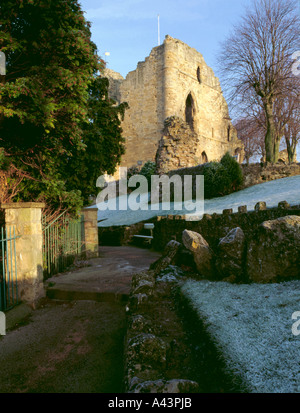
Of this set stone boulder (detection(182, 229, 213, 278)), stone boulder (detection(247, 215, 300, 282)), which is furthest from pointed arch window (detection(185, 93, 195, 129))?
stone boulder (detection(247, 215, 300, 282))

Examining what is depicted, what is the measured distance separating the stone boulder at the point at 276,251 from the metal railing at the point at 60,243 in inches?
160

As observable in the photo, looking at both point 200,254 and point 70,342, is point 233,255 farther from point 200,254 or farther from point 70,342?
point 70,342

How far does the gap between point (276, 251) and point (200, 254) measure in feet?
4.05

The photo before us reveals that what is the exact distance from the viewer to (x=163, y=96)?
2312cm

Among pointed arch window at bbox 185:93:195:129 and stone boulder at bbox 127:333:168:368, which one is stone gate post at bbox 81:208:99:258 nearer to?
stone boulder at bbox 127:333:168:368

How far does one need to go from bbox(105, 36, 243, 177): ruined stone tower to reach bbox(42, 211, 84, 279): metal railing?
51.0ft

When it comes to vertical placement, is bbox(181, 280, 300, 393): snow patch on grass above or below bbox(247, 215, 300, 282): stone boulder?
below

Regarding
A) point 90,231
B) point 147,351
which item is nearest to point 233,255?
point 147,351

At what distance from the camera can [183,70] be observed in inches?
959

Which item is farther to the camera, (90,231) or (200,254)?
(90,231)

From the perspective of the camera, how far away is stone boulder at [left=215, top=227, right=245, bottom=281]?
3.60m

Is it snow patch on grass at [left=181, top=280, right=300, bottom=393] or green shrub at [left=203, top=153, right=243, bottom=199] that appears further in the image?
green shrub at [left=203, top=153, right=243, bottom=199]

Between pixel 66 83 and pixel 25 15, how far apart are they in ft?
5.27
